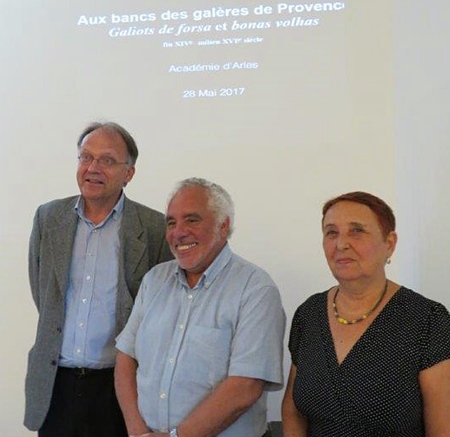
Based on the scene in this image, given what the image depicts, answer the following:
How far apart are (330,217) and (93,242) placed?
925 millimetres

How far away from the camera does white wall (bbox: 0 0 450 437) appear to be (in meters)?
2.96

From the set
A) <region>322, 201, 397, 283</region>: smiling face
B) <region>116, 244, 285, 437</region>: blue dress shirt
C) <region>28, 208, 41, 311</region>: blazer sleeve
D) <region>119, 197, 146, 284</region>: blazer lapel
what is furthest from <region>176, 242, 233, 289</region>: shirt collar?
<region>28, 208, 41, 311</region>: blazer sleeve

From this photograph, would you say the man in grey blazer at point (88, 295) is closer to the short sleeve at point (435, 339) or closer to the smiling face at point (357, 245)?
the smiling face at point (357, 245)

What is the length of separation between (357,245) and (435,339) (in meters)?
0.34

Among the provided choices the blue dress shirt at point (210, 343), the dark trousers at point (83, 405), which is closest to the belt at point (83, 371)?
the dark trousers at point (83, 405)

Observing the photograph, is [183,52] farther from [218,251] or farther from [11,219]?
[218,251]

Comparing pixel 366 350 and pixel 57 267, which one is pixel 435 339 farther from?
pixel 57 267

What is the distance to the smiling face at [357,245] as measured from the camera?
1.69 metres

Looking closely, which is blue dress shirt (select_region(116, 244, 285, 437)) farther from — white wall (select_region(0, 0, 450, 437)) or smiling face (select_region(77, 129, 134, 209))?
→ white wall (select_region(0, 0, 450, 437))

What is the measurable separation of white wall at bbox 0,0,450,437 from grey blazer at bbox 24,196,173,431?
901 mm

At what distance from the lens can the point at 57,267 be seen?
2.11 meters

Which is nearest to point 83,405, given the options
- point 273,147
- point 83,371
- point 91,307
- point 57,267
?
→ point 83,371

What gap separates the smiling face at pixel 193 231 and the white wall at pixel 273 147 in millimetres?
1106

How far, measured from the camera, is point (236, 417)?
1.78m
